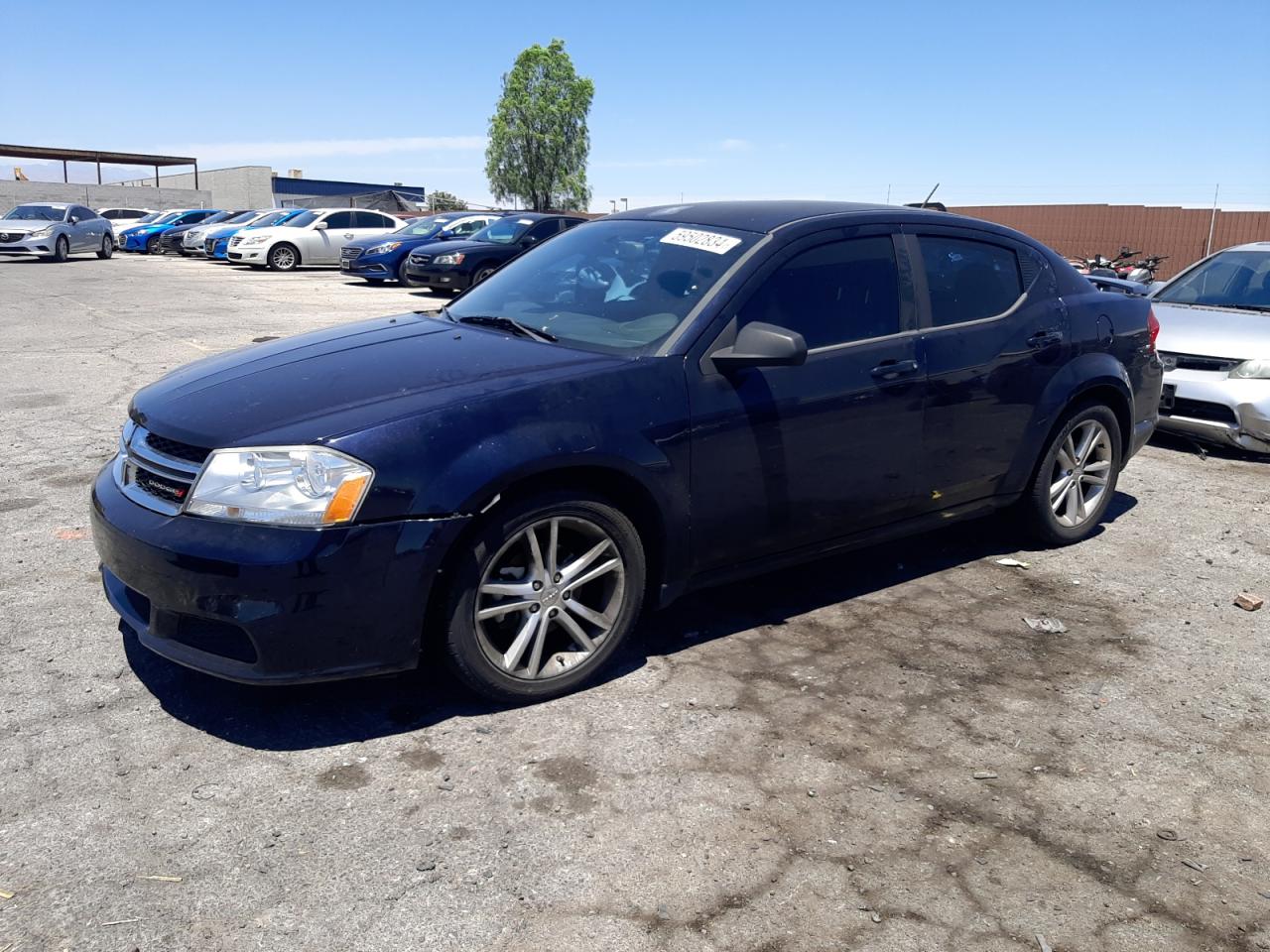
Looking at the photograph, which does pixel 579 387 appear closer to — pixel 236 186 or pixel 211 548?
pixel 211 548

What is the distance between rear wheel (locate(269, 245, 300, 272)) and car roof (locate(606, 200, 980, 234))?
887 inches

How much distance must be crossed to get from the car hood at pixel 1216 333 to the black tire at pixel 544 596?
223 inches

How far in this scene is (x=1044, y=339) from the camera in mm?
5277

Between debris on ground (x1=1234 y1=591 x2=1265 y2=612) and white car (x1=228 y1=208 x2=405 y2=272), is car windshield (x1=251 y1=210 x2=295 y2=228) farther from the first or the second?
debris on ground (x1=1234 y1=591 x2=1265 y2=612)

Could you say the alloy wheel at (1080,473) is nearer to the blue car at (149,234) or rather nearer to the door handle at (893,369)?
the door handle at (893,369)

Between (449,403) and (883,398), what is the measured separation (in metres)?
1.93

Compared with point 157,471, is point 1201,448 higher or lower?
lower

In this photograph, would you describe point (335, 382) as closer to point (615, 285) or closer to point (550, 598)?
point (550, 598)

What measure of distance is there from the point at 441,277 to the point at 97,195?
153 ft

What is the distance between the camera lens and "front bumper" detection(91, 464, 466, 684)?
327cm

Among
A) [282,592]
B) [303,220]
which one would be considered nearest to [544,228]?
[303,220]

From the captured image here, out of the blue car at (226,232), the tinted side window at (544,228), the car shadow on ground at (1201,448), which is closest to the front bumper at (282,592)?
the car shadow on ground at (1201,448)

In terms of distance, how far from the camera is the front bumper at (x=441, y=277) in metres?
18.6

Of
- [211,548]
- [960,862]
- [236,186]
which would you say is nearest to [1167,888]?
[960,862]
